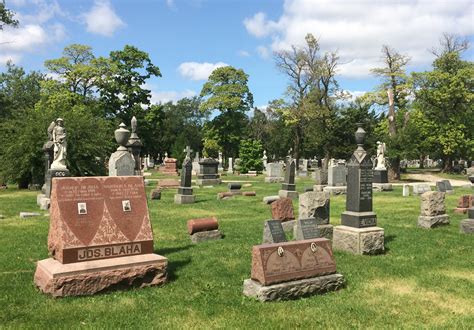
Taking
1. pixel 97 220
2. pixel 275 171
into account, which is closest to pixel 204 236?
pixel 97 220

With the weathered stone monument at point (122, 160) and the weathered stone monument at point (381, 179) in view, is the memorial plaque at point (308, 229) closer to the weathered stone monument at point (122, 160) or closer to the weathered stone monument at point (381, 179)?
the weathered stone monument at point (122, 160)

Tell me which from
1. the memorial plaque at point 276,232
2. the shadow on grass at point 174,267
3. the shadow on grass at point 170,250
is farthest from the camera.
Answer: the shadow on grass at point 170,250

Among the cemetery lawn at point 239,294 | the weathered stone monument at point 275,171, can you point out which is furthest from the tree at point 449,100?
the cemetery lawn at point 239,294

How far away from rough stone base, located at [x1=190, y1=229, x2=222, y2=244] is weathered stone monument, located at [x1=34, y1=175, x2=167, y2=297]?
10.7 feet

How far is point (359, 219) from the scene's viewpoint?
9.59 metres

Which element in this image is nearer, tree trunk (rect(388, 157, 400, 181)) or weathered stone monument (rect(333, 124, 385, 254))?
weathered stone monument (rect(333, 124, 385, 254))

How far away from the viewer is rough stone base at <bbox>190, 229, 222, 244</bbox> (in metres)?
10.3

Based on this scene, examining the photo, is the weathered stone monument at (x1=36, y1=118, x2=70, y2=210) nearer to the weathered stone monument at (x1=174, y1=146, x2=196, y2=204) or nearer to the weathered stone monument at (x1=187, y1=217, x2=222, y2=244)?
the weathered stone monument at (x1=174, y1=146, x2=196, y2=204)

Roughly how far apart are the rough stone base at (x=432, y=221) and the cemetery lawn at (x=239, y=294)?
1.17 m

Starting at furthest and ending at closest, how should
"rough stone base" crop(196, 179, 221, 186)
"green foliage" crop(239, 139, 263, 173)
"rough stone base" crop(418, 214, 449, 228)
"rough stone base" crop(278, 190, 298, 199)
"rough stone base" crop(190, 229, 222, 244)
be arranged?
"green foliage" crop(239, 139, 263, 173)
"rough stone base" crop(196, 179, 221, 186)
"rough stone base" crop(278, 190, 298, 199)
"rough stone base" crop(418, 214, 449, 228)
"rough stone base" crop(190, 229, 222, 244)

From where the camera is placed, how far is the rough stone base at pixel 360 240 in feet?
30.5

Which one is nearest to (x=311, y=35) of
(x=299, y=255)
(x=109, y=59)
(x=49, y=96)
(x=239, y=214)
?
(x=109, y=59)

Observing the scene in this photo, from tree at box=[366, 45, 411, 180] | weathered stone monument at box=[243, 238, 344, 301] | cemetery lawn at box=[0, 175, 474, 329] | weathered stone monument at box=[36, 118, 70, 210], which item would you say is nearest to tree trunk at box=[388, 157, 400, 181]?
tree at box=[366, 45, 411, 180]

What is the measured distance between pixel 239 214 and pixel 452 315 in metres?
10.2
